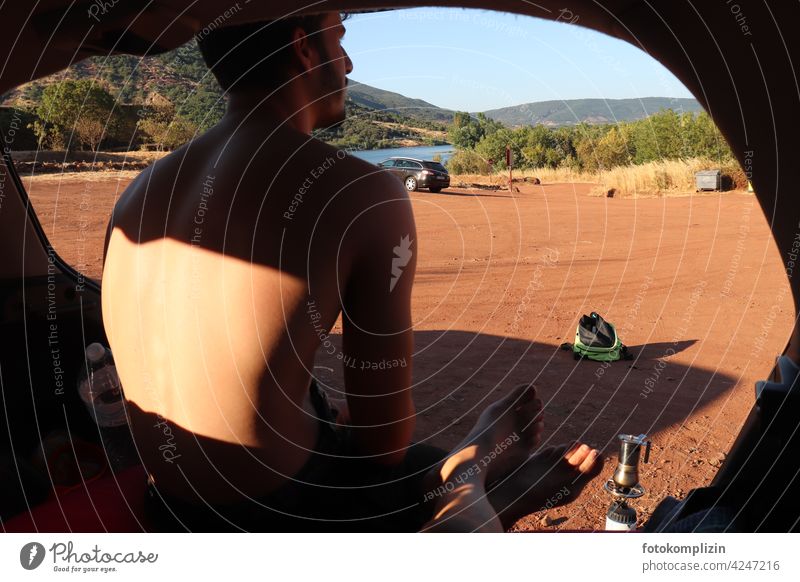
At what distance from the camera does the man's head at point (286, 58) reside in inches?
38.5

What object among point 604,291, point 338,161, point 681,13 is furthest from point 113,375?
point 604,291

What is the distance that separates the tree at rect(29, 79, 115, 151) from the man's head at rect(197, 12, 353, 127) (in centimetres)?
128

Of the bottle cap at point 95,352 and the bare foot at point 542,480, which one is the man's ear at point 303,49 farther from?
the bottle cap at point 95,352

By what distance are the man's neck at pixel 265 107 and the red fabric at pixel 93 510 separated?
2.43 feet

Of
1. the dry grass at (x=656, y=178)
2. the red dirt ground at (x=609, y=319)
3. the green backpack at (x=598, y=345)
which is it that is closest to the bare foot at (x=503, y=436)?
the red dirt ground at (x=609, y=319)

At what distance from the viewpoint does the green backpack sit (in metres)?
3.49

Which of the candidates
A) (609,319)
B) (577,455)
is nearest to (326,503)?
(577,455)

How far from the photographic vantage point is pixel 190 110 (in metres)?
1.58

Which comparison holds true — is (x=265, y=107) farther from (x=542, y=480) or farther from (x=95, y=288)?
(x=95, y=288)

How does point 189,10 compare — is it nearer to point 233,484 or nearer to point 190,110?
point 190,110

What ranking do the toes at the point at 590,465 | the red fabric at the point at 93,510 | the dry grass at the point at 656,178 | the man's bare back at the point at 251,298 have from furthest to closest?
the dry grass at the point at 656,178 → the toes at the point at 590,465 → the red fabric at the point at 93,510 → the man's bare back at the point at 251,298

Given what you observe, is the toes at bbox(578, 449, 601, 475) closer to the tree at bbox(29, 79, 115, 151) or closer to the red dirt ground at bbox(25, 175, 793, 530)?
the red dirt ground at bbox(25, 175, 793, 530)

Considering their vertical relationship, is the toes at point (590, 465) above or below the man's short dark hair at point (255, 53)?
below

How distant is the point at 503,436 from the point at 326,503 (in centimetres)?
52
